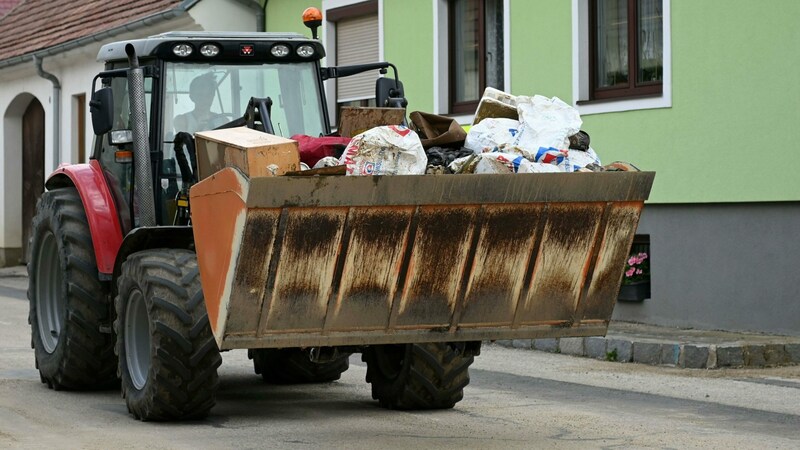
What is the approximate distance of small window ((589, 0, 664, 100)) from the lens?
48.3ft

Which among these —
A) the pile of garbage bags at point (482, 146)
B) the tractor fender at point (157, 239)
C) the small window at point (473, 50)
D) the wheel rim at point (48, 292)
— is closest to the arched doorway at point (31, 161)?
the small window at point (473, 50)

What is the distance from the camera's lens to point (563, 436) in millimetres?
7867

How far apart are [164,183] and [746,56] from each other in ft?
20.5

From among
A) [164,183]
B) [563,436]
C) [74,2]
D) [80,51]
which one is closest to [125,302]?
[164,183]

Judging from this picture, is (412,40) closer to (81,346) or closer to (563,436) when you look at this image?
(81,346)

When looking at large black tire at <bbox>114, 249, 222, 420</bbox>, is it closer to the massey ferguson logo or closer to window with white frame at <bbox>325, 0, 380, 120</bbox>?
the massey ferguson logo

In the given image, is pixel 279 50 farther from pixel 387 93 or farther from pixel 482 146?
pixel 482 146

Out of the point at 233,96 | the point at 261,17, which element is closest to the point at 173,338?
the point at 233,96

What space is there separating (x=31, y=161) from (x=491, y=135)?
21.6 meters

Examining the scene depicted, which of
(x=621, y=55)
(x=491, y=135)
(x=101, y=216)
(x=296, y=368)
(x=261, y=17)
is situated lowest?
(x=296, y=368)

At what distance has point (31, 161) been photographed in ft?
92.6

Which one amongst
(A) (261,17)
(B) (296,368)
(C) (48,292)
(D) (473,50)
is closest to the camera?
(B) (296,368)

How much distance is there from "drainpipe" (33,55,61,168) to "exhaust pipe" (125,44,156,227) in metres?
17.3

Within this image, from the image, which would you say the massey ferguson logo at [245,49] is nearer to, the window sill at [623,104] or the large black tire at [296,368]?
the large black tire at [296,368]
